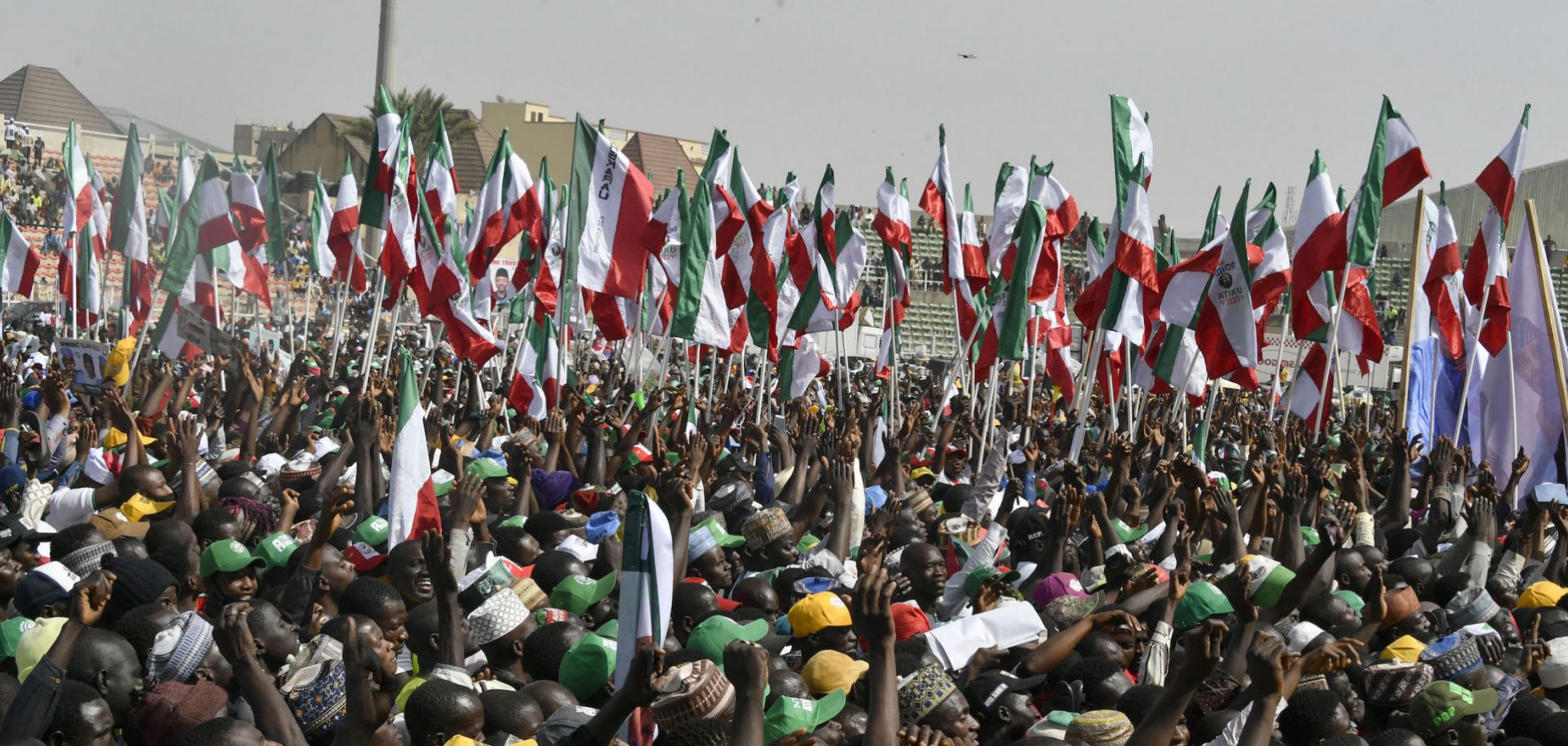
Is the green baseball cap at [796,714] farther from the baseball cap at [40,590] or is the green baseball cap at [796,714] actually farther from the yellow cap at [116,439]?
the yellow cap at [116,439]

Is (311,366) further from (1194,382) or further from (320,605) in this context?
(320,605)

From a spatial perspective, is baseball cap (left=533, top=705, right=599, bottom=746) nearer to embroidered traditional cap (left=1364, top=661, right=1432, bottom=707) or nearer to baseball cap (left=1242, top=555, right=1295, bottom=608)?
embroidered traditional cap (left=1364, top=661, right=1432, bottom=707)

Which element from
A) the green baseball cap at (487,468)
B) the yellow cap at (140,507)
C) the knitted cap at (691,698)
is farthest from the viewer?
the green baseball cap at (487,468)

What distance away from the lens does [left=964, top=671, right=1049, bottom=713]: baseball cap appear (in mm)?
4836

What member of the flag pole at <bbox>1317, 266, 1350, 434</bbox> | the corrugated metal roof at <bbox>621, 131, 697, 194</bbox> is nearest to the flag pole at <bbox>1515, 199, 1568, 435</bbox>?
the flag pole at <bbox>1317, 266, 1350, 434</bbox>

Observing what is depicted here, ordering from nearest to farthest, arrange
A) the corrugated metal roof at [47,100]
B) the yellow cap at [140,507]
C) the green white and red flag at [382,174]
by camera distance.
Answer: the yellow cap at [140,507] < the green white and red flag at [382,174] < the corrugated metal roof at [47,100]

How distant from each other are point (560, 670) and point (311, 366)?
1465 centimetres

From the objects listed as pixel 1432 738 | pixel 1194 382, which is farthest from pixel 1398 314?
pixel 1432 738

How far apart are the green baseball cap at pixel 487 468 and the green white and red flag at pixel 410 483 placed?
72.4 inches

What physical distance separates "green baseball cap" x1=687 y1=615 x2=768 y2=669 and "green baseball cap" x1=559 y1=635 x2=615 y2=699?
34 cm

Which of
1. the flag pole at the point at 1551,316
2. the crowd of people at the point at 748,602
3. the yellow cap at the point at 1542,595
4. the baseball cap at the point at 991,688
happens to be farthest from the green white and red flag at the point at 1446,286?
the baseball cap at the point at 991,688

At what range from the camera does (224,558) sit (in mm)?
6176

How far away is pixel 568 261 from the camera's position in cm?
1323

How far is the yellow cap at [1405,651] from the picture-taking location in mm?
5523
